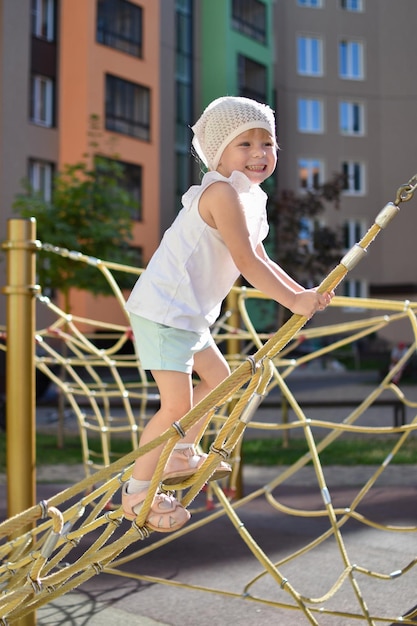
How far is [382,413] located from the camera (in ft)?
31.2

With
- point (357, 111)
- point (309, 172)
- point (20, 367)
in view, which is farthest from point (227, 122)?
point (357, 111)

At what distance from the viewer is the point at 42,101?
17984 mm

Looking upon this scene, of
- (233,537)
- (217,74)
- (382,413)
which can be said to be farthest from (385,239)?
(233,537)

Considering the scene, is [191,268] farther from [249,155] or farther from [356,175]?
[356,175]

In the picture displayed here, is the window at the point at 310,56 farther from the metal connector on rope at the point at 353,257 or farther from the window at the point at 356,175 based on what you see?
the metal connector on rope at the point at 353,257

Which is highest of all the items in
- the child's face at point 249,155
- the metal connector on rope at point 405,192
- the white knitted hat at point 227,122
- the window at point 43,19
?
the window at point 43,19

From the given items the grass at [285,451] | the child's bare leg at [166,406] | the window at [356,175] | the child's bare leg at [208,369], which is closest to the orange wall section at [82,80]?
the window at [356,175]

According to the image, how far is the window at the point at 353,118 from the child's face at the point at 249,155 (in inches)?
1043

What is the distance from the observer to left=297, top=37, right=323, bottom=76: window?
26.9m

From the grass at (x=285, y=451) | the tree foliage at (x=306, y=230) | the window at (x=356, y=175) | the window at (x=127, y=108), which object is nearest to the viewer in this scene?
the grass at (x=285, y=451)

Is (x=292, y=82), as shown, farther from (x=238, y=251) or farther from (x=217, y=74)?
(x=238, y=251)

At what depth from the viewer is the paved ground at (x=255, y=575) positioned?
2512mm

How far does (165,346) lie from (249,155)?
0.44 meters

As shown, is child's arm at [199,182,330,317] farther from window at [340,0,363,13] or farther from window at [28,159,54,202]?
window at [340,0,363,13]
